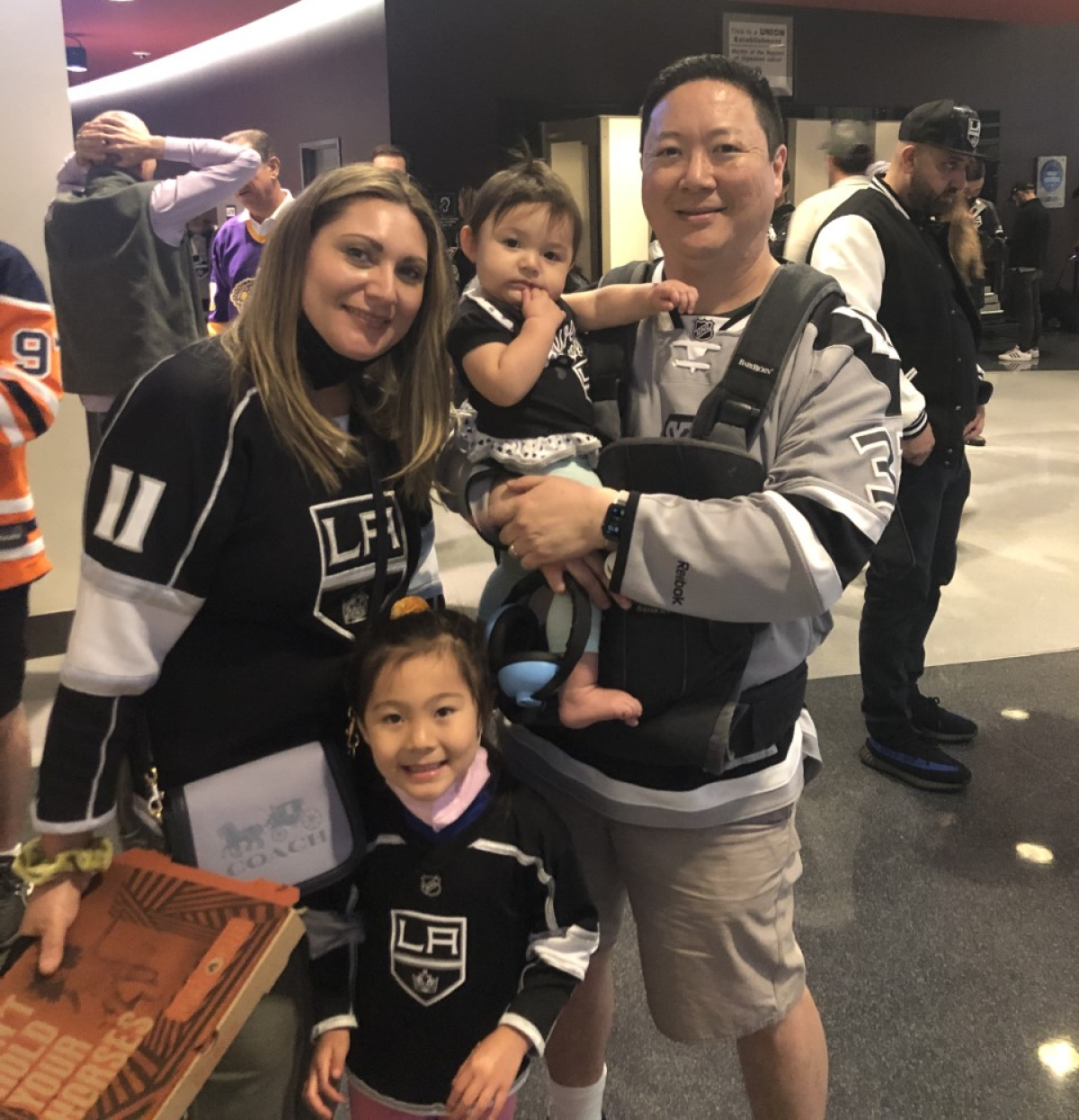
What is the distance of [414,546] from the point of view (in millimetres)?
1376

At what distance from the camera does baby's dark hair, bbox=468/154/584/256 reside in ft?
5.03

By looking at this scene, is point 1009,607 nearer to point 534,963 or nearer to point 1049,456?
point 1049,456

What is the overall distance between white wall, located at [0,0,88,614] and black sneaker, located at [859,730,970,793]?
3.14m

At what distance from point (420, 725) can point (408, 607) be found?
19 cm

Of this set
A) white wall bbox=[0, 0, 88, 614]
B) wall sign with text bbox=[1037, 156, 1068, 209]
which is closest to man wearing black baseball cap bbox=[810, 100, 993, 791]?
white wall bbox=[0, 0, 88, 614]

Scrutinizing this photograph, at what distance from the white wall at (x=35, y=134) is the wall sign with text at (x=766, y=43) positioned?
7478 mm

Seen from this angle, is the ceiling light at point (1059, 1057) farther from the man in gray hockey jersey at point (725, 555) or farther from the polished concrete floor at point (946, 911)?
the man in gray hockey jersey at point (725, 555)

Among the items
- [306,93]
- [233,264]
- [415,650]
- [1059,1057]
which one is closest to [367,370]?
[415,650]

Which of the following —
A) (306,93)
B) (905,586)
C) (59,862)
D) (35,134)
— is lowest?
(905,586)

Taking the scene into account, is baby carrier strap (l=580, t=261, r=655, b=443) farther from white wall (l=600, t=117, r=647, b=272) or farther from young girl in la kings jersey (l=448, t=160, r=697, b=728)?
white wall (l=600, t=117, r=647, b=272)

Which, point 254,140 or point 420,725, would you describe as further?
point 254,140

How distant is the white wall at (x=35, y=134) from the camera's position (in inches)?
140

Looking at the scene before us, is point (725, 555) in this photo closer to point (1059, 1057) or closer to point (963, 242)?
point (1059, 1057)

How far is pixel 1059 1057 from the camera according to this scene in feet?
6.32
